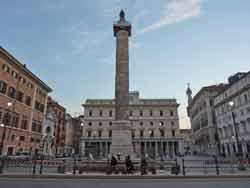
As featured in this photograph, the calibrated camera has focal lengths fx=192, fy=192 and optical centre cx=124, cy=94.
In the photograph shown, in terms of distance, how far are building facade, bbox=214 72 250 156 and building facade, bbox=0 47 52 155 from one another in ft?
131

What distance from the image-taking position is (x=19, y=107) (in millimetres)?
37562

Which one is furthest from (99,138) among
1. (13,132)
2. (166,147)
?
(13,132)

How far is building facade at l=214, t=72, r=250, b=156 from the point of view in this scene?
138 feet

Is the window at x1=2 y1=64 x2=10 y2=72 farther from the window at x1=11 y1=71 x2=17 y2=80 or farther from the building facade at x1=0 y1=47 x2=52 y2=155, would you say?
the window at x1=11 y1=71 x2=17 y2=80

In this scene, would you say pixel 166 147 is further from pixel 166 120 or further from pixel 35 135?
pixel 35 135

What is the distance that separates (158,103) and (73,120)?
1575 inches

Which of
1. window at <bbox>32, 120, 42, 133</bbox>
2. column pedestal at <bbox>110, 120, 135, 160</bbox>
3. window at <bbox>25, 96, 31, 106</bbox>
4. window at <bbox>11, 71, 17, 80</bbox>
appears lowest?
column pedestal at <bbox>110, 120, 135, 160</bbox>

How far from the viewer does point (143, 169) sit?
15789 millimetres

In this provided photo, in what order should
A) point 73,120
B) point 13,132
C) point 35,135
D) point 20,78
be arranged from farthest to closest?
point 73,120
point 35,135
point 20,78
point 13,132

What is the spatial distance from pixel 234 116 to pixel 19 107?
49.4m

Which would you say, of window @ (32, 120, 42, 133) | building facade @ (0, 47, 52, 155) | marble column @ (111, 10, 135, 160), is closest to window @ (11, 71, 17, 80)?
building facade @ (0, 47, 52, 155)

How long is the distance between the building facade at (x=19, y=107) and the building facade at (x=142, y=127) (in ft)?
71.7

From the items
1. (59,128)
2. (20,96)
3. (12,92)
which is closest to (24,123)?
(20,96)

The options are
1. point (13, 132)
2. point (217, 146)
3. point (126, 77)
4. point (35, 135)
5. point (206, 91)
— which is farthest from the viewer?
point (206, 91)
